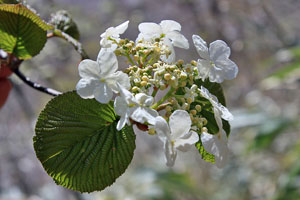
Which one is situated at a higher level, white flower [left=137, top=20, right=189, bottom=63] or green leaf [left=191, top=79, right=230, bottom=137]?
white flower [left=137, top=20, right=189, bottom=63]

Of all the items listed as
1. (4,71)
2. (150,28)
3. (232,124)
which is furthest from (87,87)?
(232,124)

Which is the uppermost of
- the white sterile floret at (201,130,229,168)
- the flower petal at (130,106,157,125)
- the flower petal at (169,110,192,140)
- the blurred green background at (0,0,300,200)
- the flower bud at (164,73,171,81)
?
the flower bud at (164,73,171,81)

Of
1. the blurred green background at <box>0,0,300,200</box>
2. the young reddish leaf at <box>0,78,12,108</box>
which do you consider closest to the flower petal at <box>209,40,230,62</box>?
the young reddish leaf at <box>0,78,12,108</box>

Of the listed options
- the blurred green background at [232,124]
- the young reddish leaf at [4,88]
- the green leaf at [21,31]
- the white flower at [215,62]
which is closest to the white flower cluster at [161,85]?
the white flower at [215,62]

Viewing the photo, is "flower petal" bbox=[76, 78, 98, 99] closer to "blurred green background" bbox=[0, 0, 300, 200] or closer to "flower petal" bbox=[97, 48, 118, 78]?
"flower petal" bbox=[97, 48, 118, 78]

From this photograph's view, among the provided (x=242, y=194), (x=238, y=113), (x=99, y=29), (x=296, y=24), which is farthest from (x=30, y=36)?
(x=296, y=24)

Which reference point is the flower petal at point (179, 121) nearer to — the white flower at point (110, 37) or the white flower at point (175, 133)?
the white flower at point (175, 133)

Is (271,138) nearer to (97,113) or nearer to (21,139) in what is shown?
(97,113)
